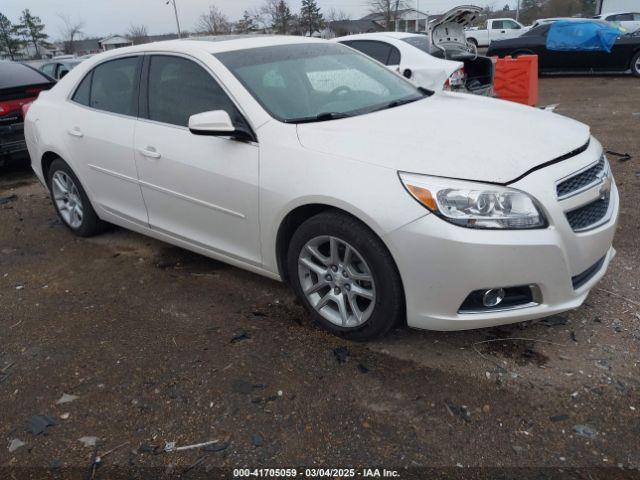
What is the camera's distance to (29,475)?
234 cm

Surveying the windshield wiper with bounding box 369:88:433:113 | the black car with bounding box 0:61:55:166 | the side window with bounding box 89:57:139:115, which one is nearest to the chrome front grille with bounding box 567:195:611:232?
the windshield wiper with bounding box 369:88:433:113

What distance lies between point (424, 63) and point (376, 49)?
2.84 ft

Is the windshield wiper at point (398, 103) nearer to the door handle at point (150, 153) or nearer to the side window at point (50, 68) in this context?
the door handle at point (150, 153)

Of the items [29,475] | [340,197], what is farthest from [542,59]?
[29,475]

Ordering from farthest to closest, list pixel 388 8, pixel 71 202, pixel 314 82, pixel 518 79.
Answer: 1. pixel 388 8
2. pixel 518 79
3. pixel 71 202
4. pixel 314 82

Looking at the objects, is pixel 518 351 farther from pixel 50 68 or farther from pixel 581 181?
pixel 50 68

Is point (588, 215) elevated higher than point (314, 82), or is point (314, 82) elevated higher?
point (314, 82)

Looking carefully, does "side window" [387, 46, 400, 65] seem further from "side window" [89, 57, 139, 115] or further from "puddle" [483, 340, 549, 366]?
"puddle" [483, 340, 549, 366]

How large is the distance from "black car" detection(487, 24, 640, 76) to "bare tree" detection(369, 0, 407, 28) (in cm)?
4558

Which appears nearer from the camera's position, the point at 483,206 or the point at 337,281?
the point at 483,206

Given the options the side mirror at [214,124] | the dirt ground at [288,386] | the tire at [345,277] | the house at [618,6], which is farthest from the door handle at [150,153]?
the house at [618,6]

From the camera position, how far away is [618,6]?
1325 inches

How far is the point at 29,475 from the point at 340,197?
188 cm

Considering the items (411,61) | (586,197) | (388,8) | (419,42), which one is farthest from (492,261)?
(388,8)
